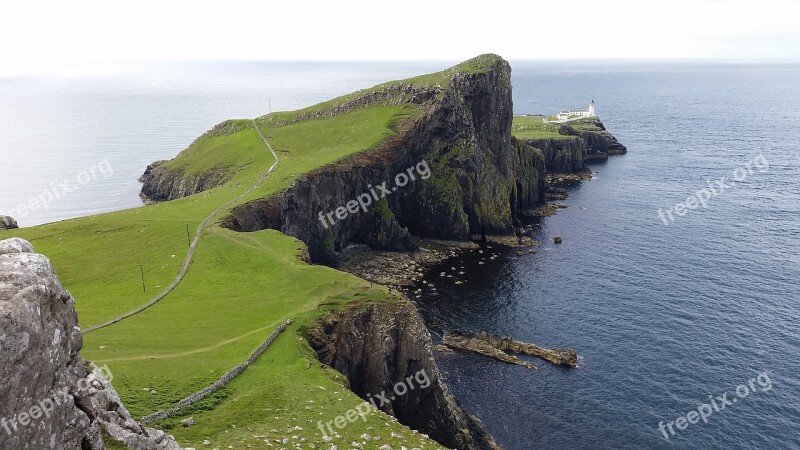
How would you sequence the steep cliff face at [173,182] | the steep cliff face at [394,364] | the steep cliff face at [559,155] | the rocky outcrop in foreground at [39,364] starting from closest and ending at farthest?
the rocky outcrop in foreground at [39,364]
the steep cliff face at [394,364]
the steep cliff face at [173,182]
the steep cliff face at [559,155]

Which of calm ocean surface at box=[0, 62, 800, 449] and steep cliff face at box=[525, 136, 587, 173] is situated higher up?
steep cliff face at box=[525, 136, 587, 173]

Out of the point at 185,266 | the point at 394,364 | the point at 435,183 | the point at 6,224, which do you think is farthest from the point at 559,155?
the point at 6,224

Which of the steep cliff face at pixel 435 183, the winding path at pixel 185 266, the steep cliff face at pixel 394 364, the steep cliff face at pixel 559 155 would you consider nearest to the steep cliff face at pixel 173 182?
the winding path at pixel 185 266

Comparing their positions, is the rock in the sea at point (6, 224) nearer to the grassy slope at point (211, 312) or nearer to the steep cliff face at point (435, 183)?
the grassy slope at point (211, 312)

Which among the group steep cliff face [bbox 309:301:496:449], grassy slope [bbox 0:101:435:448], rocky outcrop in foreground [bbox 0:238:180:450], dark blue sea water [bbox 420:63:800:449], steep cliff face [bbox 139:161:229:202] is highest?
rocky outcrop in foreground [bbox 0:238:180:450]

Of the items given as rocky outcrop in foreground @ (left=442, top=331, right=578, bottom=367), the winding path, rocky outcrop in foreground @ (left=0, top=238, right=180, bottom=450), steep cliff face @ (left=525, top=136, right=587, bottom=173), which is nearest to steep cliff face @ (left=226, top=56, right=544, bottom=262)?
the winding path

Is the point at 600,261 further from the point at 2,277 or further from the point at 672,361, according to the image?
the point at 2,277

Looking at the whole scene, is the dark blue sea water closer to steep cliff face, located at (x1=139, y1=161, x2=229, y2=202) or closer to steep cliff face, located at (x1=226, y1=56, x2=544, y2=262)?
steep cliff face, located at (x1=226, y1=56, x2=544, y2=262)
